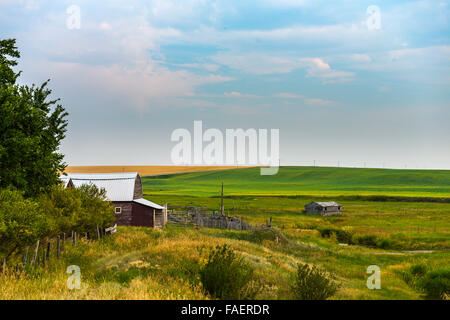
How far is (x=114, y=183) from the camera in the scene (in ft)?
160

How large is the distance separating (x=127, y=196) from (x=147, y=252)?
2620cm

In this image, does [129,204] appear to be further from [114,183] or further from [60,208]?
[60,208]

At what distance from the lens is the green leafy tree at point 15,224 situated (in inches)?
615

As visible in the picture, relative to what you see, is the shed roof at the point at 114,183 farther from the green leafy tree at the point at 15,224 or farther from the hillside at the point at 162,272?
the green leafy tree at the point at 15,224

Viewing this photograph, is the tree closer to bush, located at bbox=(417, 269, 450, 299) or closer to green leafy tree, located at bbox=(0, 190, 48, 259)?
green leafy tree, located at bbox=(0, 190, 48, 259)

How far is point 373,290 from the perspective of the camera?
69.6ft

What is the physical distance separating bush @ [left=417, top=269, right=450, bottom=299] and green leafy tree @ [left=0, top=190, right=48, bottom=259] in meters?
20.2

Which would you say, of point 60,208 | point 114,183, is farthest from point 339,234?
point 60,208

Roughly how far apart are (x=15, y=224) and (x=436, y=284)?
21.4 meters

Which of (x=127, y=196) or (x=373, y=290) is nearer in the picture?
(x=373, y=290)

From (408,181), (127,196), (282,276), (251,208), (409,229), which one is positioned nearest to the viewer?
(282,276)

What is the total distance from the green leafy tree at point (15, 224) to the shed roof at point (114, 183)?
96.6ft
